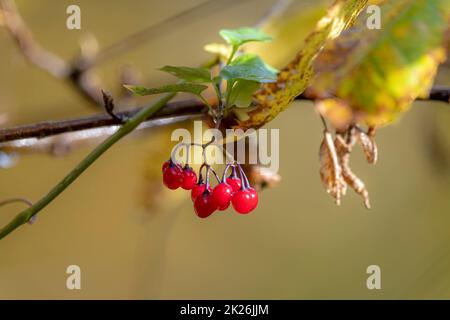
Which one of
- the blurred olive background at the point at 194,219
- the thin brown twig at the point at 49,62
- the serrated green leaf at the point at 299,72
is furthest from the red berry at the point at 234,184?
the blurred olive background at the point at 194,219

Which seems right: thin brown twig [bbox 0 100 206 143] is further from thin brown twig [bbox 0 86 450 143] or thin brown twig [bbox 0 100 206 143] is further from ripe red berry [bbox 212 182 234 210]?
ripe red berry [bbox 212 182 234 210]

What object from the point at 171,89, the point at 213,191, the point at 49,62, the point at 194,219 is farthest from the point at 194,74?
the point at 194,219

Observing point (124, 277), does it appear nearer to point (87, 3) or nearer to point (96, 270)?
point (96, 270)

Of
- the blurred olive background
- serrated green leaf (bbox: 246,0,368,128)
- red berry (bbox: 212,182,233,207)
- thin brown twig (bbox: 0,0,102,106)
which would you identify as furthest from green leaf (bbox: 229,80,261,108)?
the blurred olive background

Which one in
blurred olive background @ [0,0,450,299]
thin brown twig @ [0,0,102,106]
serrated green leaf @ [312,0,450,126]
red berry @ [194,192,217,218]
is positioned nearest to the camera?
serrated green leaf @ [312,0,450,126]

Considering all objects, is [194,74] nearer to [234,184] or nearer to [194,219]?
[234,184]

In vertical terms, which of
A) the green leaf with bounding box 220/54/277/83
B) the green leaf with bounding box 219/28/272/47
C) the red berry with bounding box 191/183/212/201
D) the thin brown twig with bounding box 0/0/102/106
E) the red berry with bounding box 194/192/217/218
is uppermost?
the thin brown twig with bounding box 0/0/102/106

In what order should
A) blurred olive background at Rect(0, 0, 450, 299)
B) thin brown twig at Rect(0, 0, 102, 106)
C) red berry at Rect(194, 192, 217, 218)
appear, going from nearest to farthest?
red berry at Rect(194, 192, 217, 218) → thin brown twig at Rect(0, 0, 102, 106) → blurred olive background at Rect(0, 0, 450, 299)
